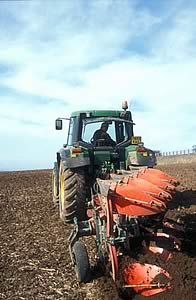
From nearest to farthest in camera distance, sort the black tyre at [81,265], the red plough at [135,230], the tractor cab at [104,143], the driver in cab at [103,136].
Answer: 1. the red plough at [135,230]
2. the black tyre at [81,265]
3. the tractor cab at [104,143]
4. the driver in cab at [103,136]

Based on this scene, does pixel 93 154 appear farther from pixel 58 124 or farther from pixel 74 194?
pixel 58 124

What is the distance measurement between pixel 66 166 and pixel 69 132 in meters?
1.79

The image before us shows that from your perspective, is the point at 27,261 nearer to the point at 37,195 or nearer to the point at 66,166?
the point at 66,166

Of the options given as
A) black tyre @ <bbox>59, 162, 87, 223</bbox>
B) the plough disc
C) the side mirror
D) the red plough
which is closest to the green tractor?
black tyre @ <bbox>59, 162, 87, 223</bbox>

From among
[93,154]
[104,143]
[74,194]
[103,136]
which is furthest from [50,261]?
[103,136]

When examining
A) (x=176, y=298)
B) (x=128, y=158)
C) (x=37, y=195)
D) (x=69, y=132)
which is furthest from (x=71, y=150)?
(x=37, y=195)

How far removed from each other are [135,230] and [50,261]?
159cm

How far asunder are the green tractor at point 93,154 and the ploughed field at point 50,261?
67 cm

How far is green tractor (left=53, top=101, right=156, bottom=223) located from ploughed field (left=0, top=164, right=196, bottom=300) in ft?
2.20

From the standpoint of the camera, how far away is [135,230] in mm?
5469

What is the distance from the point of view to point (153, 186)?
4.84 m

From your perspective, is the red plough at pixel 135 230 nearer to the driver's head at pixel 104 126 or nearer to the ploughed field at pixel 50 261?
the ploughed field at pixel 50 261

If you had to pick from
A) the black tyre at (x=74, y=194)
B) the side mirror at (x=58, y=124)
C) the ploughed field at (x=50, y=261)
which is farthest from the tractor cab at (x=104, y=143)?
the ploughed field at (x=50, y=261)

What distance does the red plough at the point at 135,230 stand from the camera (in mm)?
4727
